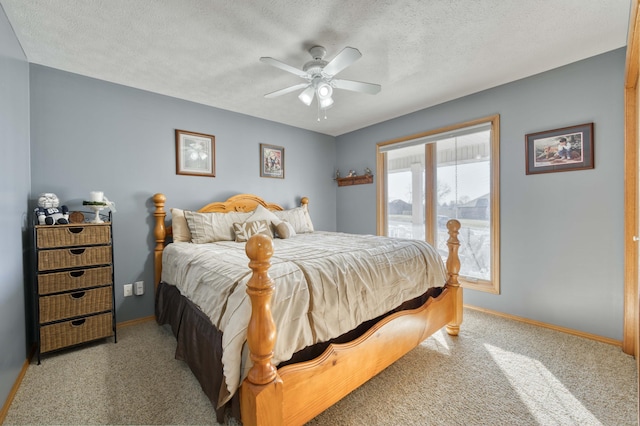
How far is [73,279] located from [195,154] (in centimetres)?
168

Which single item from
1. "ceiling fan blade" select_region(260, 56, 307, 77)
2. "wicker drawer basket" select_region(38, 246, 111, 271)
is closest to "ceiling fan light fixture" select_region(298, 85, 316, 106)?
"ceiling fan blade" select_region(260, 56, 307, 77)

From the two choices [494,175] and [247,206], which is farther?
[247,206]

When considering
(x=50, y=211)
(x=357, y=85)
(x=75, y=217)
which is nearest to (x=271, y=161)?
(x=357, y=85)

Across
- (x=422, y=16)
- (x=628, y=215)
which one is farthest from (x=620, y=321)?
(x=422, y=16)

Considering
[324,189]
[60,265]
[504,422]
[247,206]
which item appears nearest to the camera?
[504,422]

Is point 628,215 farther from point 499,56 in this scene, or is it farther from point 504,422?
point 504,422

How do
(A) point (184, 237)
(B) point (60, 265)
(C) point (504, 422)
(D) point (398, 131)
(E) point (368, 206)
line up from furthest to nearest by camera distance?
(E) point (368, 206) → (D) point (398, 131) → (A) point (184, 237) → (B) point (60, 265) → (C) point (504, 422)

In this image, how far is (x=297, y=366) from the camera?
1285mm

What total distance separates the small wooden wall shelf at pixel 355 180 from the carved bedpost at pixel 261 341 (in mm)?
3293

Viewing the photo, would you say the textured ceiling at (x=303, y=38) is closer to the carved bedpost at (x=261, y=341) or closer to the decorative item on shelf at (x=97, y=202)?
the decorative item on shelf at (x=97, y=202)

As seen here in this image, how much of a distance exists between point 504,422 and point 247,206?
311 centimetres

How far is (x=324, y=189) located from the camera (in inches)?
182

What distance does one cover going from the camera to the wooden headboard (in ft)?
9.39

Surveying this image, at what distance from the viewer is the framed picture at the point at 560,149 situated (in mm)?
2354
